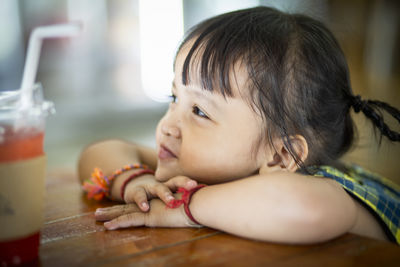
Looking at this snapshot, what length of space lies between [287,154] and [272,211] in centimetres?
35

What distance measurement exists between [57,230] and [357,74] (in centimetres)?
357

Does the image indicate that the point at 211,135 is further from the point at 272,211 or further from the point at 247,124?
the point at 272,211

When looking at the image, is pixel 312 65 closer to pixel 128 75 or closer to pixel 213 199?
pixel 213 199

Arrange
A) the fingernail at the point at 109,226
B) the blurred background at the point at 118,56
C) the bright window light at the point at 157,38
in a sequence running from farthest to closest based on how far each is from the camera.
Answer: the bright window light at the point at 157,38 < the blurred background at the point at 118,56 < the fingernail at the point at 109,226

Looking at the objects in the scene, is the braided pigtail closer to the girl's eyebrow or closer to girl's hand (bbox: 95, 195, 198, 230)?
the girl's eyebrow

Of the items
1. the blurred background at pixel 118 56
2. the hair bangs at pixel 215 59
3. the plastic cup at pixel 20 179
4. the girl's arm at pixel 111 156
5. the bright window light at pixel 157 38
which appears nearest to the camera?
the plastic cup at pixel 20 179

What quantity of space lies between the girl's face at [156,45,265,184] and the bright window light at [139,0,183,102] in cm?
442

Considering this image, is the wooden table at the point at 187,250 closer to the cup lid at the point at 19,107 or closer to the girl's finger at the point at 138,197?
the girl's finger at the point at 138,197

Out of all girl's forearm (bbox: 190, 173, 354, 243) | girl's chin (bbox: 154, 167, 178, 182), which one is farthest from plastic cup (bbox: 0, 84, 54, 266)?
girl's chin (bbox: 154, 167, 178, 182)

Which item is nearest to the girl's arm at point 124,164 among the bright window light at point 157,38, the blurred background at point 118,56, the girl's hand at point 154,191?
the girl's hand at point 154,191

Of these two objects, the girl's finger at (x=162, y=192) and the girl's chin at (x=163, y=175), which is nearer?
the girl's finger at (x=162, y=192)

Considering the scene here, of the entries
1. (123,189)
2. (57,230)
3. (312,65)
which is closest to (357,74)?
(312,65)

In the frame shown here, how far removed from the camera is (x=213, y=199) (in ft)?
2.27

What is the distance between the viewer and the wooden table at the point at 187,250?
57 cm
